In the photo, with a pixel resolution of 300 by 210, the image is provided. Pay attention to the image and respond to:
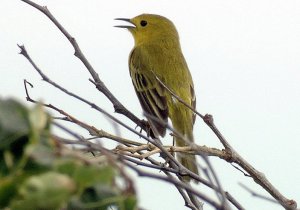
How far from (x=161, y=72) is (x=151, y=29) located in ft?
4.04

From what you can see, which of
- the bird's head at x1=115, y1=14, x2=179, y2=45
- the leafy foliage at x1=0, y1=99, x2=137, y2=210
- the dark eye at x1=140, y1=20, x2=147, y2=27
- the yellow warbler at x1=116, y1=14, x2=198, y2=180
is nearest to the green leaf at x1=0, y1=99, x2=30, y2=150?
the leafy foliage at x1=0, y1=99, x2=137, y2=210

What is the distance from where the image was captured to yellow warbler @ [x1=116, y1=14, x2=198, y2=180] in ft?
22.5

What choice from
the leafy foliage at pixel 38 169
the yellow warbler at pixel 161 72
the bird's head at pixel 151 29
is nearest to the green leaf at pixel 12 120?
the leafy foliage at pixel 38 169

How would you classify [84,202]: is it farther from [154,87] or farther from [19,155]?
[154,87]

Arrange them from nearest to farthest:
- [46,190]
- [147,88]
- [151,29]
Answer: [46,190], [147,88], [151,29]

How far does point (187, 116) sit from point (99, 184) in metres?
6.00

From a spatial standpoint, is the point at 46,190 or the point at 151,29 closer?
the point at 46,190

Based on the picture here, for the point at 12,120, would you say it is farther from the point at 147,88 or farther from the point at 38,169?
the point at 147,88

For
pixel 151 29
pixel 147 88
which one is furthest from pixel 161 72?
pixel 151 29

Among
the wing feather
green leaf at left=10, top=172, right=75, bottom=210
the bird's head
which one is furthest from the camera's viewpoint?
the bird's head

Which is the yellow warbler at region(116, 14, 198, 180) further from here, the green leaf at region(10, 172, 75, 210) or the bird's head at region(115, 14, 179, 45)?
the green leaf at region(10, 172, 75, 210)

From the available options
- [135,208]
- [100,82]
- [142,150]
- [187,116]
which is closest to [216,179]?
[135,208]

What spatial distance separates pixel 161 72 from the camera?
7.52 metres

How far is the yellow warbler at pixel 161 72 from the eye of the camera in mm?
6863
